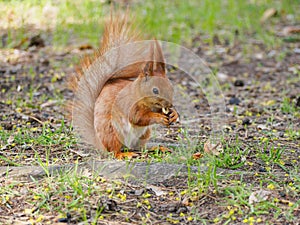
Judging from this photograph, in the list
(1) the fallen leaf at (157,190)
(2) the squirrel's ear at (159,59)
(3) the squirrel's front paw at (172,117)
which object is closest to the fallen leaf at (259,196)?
(1) the fallen leaf at (157,190)

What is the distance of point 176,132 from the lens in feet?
11.3

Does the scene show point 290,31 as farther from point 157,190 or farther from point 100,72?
point 157,190

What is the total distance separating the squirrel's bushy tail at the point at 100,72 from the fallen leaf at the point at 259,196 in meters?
0.96

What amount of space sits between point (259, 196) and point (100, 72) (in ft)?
3.71

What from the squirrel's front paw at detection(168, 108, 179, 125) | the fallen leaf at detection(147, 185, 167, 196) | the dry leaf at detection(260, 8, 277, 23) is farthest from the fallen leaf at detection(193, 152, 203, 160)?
the dry leaf at detection(260, 8, 277, 23)

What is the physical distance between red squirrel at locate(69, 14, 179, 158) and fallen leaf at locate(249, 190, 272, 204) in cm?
64

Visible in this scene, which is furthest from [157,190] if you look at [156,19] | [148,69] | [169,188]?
[156,19]

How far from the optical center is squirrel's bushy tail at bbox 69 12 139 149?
3021mm

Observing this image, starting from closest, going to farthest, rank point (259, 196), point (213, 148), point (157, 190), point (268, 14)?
point (259, 196) < point (157, 190) < point (213, 148) < point (268, 14)

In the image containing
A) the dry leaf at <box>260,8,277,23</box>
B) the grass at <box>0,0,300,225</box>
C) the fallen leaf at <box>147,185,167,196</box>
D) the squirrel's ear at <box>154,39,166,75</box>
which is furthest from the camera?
the dry leaf at <box>260,8,277,23</box>

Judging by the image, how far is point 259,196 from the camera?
2406 mm

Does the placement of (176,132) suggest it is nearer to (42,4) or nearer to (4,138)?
(4,138)

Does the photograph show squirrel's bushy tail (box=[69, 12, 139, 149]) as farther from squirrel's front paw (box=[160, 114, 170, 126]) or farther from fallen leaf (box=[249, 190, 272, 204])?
fallen leaf (box=[249, 190, 272, 204])

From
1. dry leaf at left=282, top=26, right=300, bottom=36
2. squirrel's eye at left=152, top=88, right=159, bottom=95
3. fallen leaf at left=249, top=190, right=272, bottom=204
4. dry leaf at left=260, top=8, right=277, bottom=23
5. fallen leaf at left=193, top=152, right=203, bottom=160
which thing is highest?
dry leaf at left=260, top=8, right=277, bottom=23
